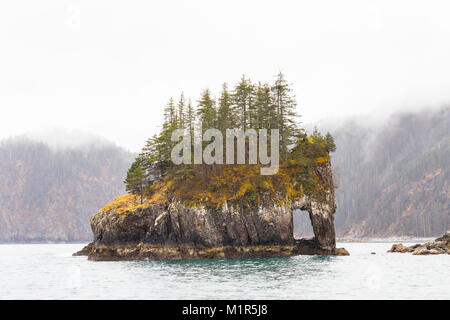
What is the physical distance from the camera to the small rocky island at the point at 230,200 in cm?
8194

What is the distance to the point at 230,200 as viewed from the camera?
3278 inches

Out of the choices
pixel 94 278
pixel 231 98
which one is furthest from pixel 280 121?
pixel 94 278

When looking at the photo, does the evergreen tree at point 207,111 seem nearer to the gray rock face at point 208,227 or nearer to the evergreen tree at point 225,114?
the evergreen tree at point 225,114

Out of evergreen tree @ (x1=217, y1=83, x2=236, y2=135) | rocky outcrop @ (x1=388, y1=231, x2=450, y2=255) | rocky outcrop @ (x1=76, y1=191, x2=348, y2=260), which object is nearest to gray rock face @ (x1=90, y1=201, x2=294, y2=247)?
rocky outcrop @ (x1=76, y1=191, x2=348, y2=260)

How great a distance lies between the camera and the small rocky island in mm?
81938

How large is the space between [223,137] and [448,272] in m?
50.0

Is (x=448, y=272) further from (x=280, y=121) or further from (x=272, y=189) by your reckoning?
(x=280, y=121)

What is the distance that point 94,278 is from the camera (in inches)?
2063

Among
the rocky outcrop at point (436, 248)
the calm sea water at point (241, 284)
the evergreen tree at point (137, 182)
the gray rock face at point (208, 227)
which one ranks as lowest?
the rocky outcrop at point (436, 248)

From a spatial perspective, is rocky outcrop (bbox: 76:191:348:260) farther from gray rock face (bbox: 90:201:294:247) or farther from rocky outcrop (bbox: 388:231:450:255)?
rocky outcrop (bbox: 388:231:450:255)

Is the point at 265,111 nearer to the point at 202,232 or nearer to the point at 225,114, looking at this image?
the point at 225,114

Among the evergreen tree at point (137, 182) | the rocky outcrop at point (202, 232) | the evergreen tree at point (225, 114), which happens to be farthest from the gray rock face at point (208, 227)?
the evergreen tree at point (225, 114)

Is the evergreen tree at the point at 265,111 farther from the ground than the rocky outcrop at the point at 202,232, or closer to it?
farther from the ground

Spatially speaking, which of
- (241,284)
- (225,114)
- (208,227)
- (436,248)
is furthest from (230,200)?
(436,248)
